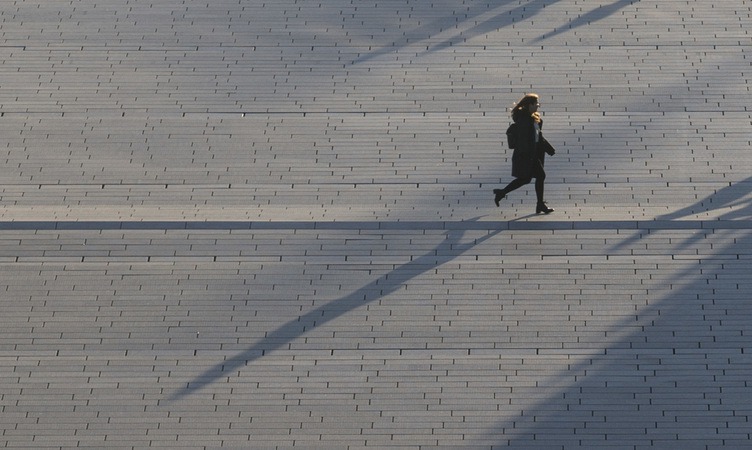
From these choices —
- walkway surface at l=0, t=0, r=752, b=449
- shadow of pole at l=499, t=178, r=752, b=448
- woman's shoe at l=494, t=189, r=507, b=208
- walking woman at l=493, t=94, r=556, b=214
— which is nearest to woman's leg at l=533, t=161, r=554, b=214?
walking woman at l=493, t=94, r=556, b=214

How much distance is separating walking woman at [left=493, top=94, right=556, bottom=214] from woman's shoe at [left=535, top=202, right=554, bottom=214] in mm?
46

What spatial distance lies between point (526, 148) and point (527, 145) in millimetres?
33

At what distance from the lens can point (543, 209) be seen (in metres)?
14.2

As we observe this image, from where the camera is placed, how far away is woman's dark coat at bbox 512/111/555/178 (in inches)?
537

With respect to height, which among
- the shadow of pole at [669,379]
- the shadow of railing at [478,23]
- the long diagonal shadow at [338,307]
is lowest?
the shadow of pole at [669,379]

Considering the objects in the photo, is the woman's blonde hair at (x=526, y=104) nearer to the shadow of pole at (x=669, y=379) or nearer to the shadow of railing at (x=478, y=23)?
the shadow of pole at (x=669, y=379)

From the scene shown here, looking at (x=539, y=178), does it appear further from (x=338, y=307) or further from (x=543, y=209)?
(x=338, y=307)

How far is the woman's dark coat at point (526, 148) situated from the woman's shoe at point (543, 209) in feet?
1.33

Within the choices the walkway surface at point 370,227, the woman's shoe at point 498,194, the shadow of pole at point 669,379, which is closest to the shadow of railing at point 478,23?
the walkway surface at point 370,227

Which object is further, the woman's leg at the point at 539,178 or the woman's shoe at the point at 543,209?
the woman's shoe at the point at 543,209

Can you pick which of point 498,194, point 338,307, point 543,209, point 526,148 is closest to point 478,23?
point 498,194

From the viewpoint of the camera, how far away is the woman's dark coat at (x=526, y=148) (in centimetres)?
1365

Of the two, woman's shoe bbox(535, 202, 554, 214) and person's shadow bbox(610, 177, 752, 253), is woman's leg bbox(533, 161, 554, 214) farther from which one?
person's shadow bbox(610, 177, 752, 253)

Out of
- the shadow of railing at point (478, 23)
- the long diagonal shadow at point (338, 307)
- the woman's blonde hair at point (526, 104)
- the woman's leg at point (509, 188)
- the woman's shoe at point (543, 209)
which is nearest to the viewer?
the long diagonal shadow at point (338, 307)
